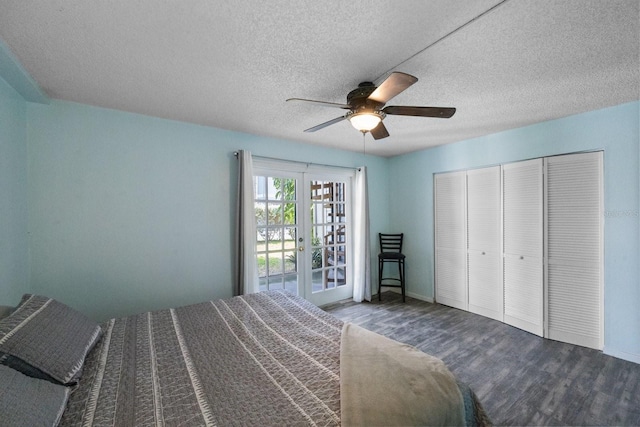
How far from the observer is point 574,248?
274 cm

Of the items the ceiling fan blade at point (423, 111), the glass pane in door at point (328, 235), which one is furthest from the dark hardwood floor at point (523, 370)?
the ceiling fan blade at point (423, 111)

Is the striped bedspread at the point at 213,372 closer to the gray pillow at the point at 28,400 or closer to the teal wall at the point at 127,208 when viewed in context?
the gray pillow at the point at 28,400

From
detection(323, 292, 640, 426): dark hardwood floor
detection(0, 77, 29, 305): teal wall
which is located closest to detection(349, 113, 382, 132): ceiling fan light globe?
detection(323, 292, 640, 426): dark hardwood floor

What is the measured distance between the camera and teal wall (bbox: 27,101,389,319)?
2250 mm

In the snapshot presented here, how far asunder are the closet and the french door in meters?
1.57

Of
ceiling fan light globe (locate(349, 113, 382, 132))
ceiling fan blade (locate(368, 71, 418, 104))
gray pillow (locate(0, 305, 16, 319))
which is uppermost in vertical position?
ceiling fan blade (locate(368, 71, 418, 104))

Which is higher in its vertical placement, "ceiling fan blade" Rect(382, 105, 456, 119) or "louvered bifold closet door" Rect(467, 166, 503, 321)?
"ceiling fan blade" Rect(382, 105, 456, 119)

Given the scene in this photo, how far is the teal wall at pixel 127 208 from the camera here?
2.25 metres

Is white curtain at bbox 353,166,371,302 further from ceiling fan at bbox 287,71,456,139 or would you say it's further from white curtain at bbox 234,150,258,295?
ceiling fan at bbox 287,71,456,139

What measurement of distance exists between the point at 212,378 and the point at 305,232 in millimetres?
2584

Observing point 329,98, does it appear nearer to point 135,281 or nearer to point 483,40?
point 483,40

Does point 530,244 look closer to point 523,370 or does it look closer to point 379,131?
point 523,370

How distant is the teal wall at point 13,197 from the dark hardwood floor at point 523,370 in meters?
3.24

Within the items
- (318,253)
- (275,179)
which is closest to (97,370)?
(275,179)
